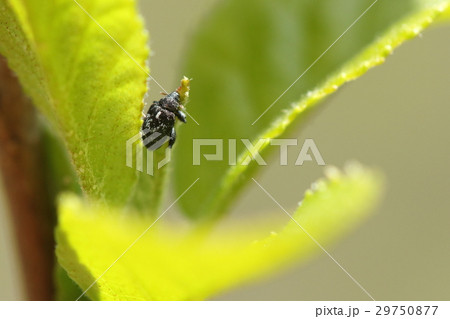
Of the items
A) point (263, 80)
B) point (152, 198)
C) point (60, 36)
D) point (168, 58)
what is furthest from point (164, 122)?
point (168, 58)

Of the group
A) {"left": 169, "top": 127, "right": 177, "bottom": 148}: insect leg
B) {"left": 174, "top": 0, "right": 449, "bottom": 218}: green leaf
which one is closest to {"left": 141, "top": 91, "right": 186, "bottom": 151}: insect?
{"left": 169, "top": 127, "right": 177, "bottom": 148}: insect leg

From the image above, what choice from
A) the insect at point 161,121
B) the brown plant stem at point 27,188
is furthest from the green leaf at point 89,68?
the brown plant stem at point 27,188

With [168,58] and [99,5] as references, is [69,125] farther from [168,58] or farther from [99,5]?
[168,58]

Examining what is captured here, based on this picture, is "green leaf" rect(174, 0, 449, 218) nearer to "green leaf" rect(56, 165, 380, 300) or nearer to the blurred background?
"green leaf" rect(56, 165, 380, 300)

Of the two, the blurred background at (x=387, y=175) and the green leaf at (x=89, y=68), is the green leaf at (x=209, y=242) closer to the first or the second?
the green leaf at (x=89, y=68)

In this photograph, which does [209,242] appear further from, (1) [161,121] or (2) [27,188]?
(2) [27,188]

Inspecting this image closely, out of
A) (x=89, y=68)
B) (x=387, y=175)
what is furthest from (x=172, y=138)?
(x=387, y=175)
